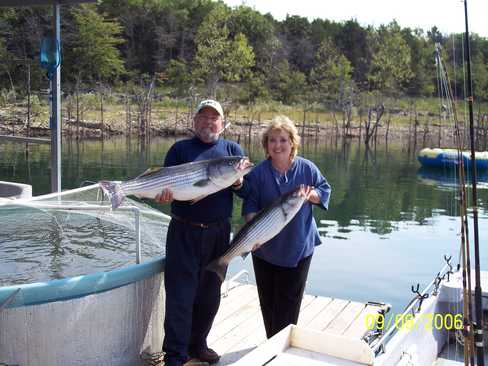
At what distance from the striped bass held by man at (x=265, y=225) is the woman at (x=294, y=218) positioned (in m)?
0.17

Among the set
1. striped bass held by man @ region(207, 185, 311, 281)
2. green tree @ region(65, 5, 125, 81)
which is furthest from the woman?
green tree @ region(65, 5, 125, 81)

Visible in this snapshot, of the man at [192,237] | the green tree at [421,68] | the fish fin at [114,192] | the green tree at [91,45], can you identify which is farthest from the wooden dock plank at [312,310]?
the green tree at [421,68]

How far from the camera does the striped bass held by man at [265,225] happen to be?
417 centimetres

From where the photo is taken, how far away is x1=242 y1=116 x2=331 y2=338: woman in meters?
4.37

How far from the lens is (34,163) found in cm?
3145

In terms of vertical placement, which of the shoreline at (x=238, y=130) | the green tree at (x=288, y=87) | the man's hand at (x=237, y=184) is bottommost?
the man's hand at (x=237, y=184)

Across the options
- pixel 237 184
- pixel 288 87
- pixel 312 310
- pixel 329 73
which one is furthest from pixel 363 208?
pixel 329 73

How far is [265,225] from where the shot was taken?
165 inches

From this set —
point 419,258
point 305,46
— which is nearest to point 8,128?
point 419,258

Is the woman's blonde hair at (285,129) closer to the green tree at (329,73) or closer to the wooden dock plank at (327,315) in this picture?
the wooden dock plank at (327,315)

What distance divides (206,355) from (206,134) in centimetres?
171

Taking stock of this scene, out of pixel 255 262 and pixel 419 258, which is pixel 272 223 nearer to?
pixel 255 262

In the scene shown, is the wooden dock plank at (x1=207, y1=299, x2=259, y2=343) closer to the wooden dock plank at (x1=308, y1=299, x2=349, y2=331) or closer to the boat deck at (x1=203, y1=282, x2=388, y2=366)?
the boat deck at (x1=203, y1=282, x2=388, y2=366)

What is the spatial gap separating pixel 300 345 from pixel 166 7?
77.0 metres
